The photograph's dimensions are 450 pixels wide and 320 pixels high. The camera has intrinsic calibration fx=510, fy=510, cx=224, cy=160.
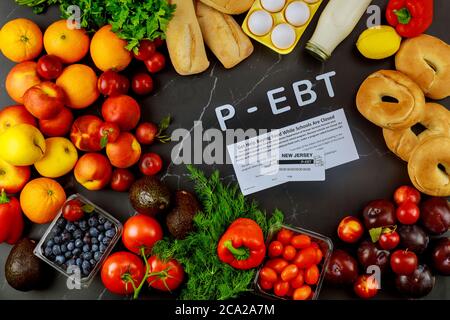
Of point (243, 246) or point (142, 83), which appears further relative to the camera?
point (142, 83)

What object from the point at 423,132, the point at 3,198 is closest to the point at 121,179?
the point at 3,198

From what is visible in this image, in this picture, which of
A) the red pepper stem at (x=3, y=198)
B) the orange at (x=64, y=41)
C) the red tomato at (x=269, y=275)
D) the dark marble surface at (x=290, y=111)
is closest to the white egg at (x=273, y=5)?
the dark marble surface at (x=290, y=111)

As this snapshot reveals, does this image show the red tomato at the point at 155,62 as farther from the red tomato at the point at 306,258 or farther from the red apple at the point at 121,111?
the red tomato at the point at 306,258

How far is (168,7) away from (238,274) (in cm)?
72

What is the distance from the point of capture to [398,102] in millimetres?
1383

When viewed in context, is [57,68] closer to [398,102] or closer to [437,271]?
[398,102]

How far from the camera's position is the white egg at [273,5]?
54.6 inches

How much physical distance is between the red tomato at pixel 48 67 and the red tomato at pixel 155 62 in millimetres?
234

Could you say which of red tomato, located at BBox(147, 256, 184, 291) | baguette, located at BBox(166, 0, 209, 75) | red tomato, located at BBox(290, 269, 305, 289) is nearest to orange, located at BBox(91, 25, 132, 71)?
baguette, located at BBox(166, 0, 209, 75)

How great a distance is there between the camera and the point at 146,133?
4.60 ft

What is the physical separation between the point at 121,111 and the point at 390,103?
2.37ft

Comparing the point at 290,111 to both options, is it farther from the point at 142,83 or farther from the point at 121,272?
the point at 121,272
